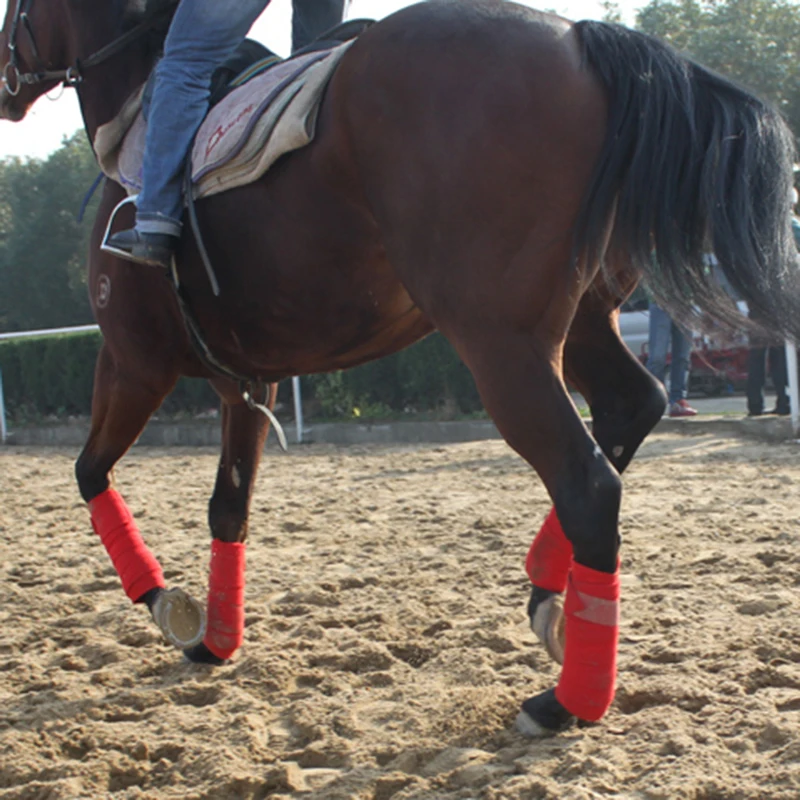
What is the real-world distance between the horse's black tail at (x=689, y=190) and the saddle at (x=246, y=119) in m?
0.80

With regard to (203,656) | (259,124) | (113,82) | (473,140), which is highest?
(113,82)

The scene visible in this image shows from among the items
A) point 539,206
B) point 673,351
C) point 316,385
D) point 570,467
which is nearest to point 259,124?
point 539,206

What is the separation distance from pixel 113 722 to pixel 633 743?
5.23 feet

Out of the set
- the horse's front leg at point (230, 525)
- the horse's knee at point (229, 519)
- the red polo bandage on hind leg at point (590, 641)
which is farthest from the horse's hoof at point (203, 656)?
the red polo bandage on hind leg at point (590, 641)

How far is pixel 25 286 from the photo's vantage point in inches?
1734

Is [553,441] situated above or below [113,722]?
above

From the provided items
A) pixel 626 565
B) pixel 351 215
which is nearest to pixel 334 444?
pixel 626 565

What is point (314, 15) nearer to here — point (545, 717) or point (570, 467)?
point (570, 467)

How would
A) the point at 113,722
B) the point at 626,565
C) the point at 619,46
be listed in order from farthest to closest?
the point at 626,565 → the point at 113,722 → the point at 619,46

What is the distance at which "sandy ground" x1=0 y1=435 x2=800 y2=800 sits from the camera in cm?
241

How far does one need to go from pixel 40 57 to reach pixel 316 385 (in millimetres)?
8714

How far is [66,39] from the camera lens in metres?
3.91

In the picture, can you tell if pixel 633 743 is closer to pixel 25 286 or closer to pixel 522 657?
pixel 522 657

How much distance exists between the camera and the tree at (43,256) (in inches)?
1700
